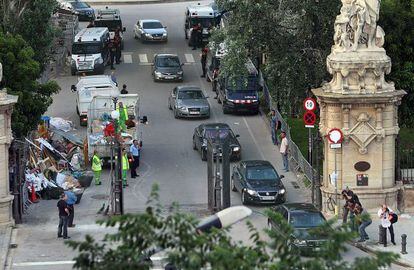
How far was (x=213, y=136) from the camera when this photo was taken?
5406 cm

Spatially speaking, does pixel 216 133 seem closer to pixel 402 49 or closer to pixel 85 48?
pixel 402 49

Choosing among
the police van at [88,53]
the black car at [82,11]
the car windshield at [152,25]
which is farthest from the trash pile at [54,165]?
the black car at [82,11]

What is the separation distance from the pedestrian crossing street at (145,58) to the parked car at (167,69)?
464 centimetres

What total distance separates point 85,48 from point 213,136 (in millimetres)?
Answer: 18220

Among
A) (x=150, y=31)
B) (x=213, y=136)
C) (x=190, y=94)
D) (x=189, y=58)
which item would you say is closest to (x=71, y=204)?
(x=213, y=136)

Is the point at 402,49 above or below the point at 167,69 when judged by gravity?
above

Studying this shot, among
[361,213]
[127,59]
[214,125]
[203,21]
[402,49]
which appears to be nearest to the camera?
[361,213]

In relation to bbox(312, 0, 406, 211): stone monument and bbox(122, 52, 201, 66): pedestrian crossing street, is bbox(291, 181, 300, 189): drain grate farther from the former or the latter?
bbox(122, 52, 201, 66): pedestrian crossing street

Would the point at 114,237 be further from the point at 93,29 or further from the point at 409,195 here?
the point at 93,29

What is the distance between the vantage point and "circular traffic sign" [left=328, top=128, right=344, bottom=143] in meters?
45.1

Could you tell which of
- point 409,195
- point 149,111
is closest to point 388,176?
point 409,195

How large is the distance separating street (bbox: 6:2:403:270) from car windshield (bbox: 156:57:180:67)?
3.17ft

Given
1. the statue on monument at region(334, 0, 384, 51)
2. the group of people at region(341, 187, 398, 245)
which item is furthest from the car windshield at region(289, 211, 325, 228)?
the statue on monument at region(334, 0, 384, 51)

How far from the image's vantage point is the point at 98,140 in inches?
2062
